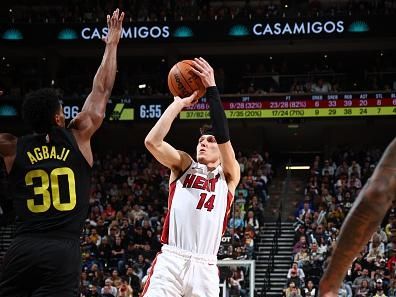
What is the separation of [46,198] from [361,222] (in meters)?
2.17

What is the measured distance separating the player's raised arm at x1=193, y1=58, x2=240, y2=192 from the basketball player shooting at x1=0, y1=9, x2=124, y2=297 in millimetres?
1778

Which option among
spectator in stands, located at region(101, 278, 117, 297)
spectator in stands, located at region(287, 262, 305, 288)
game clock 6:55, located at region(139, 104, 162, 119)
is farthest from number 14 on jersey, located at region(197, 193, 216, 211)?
game clock 6:55, located at region(139, 104, 162, 119)

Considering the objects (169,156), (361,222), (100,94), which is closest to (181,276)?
(169,156)

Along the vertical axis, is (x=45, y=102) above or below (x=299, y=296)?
above

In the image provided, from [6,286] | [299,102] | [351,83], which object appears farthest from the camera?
[351,83]

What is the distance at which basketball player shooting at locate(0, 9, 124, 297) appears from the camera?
4.02 m

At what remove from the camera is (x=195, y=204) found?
242 inches

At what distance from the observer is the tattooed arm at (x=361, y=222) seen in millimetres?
2531

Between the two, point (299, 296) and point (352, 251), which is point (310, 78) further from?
point (352, 251)

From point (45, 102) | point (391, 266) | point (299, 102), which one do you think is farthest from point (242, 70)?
point (45, 102)

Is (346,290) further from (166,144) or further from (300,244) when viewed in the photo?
(166,144)

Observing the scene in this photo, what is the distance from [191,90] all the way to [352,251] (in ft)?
13.3

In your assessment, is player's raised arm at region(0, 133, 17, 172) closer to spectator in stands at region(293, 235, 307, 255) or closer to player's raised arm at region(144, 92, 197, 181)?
player's raised arm at region(144, 92, 197, 181)

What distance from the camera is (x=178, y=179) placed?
632 centimetres
